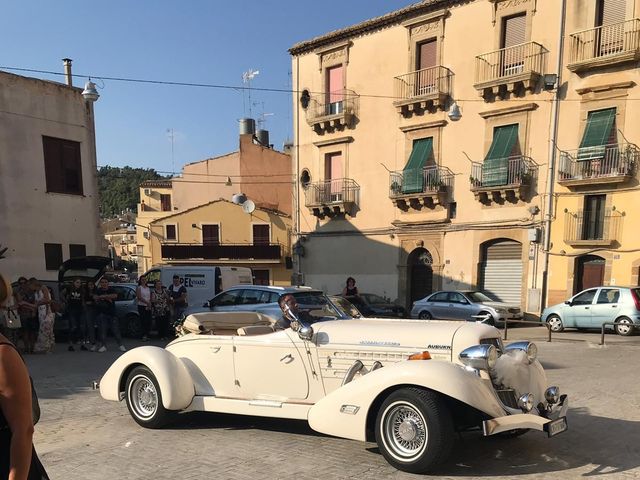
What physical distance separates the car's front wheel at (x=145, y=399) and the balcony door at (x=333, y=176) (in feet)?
66.0

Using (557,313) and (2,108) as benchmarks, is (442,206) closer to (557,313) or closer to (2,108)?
(557,313)

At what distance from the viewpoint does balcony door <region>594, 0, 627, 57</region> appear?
17328 millimetres

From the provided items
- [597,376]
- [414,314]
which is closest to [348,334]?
[597,376]

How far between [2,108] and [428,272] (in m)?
17.0

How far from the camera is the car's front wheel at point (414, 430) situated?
3969 millimetres

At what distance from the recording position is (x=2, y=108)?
15719 mm

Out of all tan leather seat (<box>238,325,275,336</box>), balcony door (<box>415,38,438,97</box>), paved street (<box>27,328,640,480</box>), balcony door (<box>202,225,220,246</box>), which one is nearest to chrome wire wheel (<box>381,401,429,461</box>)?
paved street (<box>27,328,640,480</box>)

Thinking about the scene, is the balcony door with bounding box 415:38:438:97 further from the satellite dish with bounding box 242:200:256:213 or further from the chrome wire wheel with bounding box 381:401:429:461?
the chrome wire wheel with bounding box 381:401:429:461

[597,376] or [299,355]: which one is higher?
[299,355]

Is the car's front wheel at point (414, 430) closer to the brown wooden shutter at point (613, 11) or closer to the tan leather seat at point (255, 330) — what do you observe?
the tan leather seat at point (255, 330)

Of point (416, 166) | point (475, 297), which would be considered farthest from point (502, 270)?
point (416, 166)

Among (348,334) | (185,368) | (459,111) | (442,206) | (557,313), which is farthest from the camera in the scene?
(442,206)

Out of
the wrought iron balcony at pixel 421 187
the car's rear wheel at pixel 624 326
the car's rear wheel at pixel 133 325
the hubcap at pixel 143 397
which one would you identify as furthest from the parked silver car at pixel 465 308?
the hubcap at pixel 143 397

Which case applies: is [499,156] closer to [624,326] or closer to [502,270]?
[502,270]
